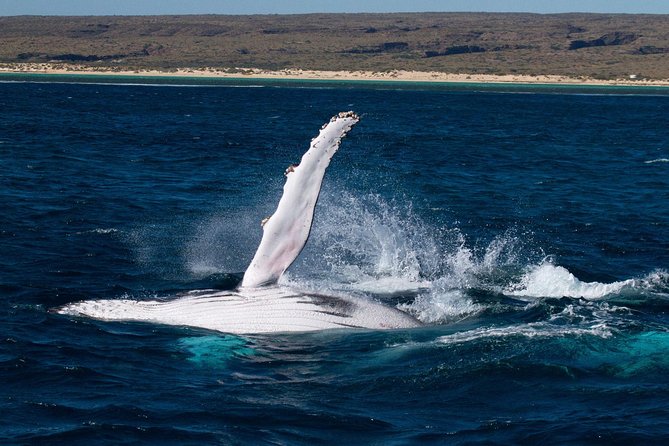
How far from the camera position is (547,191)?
111ft

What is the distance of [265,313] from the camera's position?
48.1ft

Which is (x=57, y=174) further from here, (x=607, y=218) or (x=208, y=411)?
(x=208, y=411)

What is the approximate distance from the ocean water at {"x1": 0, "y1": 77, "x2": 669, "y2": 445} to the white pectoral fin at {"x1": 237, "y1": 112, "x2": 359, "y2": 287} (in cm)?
125

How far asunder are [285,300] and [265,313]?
35 centimetres

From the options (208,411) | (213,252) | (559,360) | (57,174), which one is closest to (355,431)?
(208,411)

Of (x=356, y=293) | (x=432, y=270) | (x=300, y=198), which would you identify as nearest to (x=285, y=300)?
(x=300, y=198)

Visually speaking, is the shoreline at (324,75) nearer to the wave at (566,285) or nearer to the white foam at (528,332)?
the wave at (566,285)

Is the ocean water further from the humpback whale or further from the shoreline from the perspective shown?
the shoreline

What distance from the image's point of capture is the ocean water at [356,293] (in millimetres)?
11812

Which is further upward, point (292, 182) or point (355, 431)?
point (292, 182)

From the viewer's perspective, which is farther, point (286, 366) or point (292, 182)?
point (292, 182)

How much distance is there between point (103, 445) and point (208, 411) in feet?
4.62

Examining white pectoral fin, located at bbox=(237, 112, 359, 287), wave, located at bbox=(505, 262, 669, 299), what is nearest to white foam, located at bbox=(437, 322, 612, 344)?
white pectoral fin, located at bbox=(237, 112, 359, 287)

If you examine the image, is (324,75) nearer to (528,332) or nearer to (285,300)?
(528,332)
